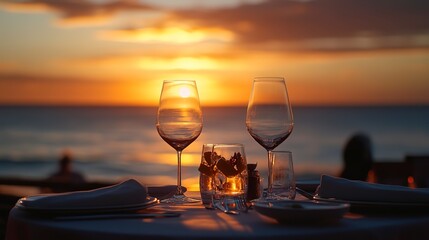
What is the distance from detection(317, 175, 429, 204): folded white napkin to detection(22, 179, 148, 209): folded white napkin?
1.68 ft

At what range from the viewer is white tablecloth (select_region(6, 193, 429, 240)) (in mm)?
1505

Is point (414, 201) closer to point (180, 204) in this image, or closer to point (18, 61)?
point (180, 204)

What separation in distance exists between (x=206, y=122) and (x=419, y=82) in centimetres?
1501

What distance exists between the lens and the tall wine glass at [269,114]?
2.06 meters

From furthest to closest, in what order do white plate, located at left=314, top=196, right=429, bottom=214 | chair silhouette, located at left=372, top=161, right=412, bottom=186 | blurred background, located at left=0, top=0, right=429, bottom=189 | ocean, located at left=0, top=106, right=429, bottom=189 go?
ocean, located at left=0, top=106, right=429, bottom=189
blurred background, located at left=0, top=0, right=429, bottom=189
chair silhouette, located at left=372, top=161, right=412, bottom=186
white plate, located at left=314, top=196, right=429, bottom=214

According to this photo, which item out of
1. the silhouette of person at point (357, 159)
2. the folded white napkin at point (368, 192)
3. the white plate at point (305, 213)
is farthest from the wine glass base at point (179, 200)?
the silhouette of person at point (357, 159)

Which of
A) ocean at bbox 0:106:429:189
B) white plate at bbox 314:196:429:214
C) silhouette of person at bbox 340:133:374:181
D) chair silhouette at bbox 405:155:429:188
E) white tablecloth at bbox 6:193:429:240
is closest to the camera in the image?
white tablecloth at bbox 6:193:429:240

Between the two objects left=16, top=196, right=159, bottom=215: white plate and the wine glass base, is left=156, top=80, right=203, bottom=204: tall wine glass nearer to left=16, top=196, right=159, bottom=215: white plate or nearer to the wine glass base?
the wine glass base

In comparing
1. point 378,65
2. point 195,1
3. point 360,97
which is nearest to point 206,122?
→ point 360,97

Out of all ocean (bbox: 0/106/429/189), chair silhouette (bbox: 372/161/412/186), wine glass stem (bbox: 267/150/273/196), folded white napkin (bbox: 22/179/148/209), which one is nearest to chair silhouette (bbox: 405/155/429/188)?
chair silhouette (bbox: 372/161/412/186)

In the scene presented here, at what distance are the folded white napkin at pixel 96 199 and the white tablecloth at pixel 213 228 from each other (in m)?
0.04

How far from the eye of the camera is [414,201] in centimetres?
184

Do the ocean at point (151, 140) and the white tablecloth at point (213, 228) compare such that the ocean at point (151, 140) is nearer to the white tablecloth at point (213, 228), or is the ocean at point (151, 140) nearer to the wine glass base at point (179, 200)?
the wine glass base at point (179, 200)

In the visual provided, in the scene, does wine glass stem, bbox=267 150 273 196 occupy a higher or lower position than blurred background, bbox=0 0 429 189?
lower
